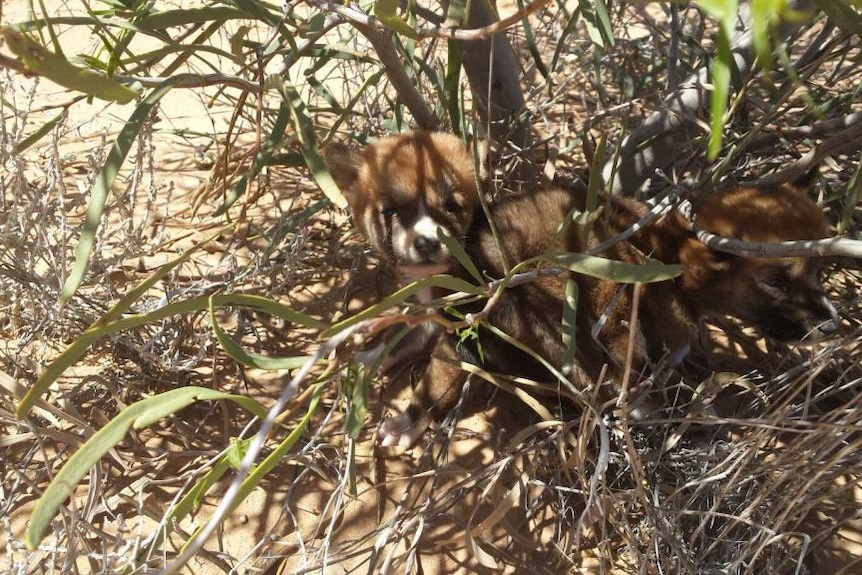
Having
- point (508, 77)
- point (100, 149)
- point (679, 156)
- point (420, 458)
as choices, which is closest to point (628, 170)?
point (679, 156)

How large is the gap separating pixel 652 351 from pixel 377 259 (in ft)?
4.71

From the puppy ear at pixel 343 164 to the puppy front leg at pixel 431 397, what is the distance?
0.82 metres

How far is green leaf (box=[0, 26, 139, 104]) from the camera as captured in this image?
4.90 feet

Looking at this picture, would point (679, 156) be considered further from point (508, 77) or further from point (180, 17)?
point (180, 17)

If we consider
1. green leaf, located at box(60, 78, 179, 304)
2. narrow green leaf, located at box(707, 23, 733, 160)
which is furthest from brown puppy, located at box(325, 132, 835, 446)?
narrow green leaf, located at box(707, 23, 733, 160)

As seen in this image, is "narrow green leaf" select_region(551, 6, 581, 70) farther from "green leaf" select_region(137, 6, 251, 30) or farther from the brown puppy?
"green leaf" select_region(137, 6, 251, 30)

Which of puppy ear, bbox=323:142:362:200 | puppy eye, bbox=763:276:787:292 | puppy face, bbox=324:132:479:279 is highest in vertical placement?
puppy ear, bbox=323:142:362:200

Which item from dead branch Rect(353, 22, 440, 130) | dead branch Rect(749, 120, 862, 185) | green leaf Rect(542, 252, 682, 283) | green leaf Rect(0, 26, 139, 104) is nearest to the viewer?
green leaf Rect(0, 26, 139, 104)

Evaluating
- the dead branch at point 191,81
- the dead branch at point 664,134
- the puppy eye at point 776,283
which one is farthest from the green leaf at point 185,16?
the puppy eye at point 776,283

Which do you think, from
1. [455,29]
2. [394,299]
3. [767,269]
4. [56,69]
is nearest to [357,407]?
[394,299]

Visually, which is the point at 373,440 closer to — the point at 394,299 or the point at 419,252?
the point at 419,252

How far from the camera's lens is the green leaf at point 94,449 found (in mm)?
1510

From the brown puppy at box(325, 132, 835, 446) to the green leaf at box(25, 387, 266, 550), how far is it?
4.46 ft

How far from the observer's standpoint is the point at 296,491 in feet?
9.62
